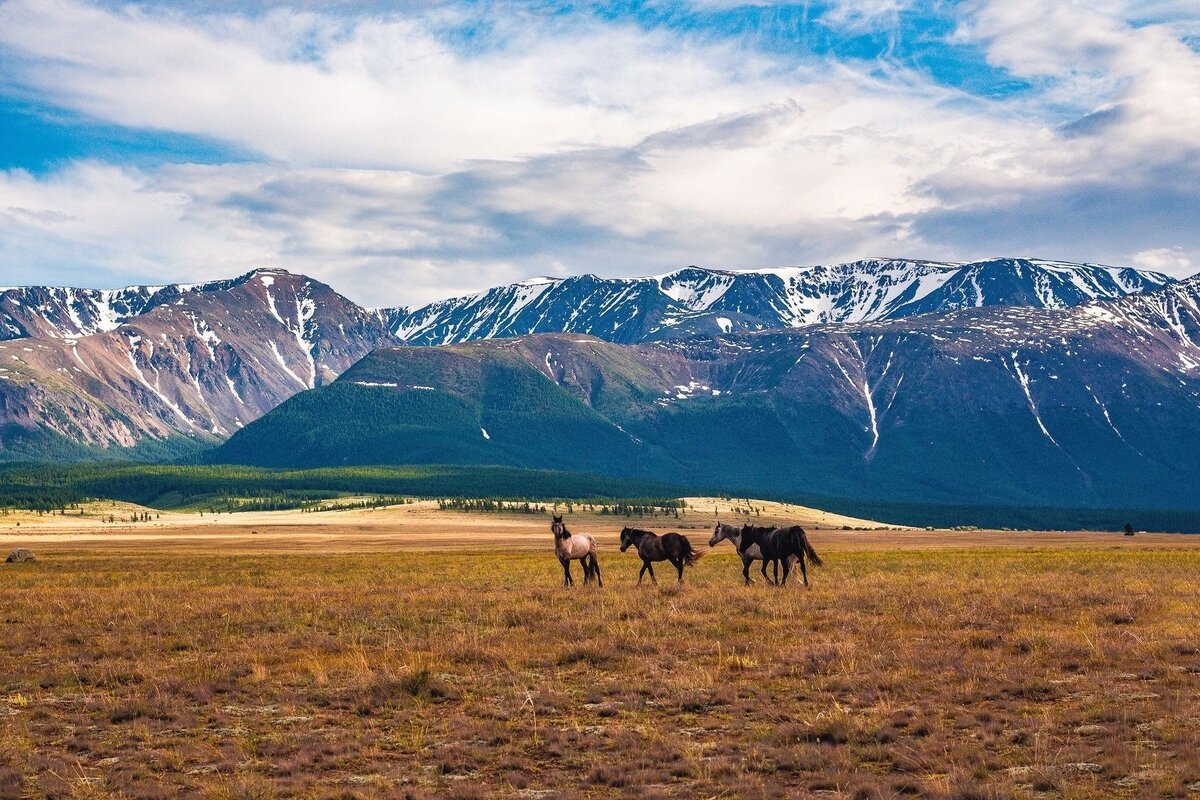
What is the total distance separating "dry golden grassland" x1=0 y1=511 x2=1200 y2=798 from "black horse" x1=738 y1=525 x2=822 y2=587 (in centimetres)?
136

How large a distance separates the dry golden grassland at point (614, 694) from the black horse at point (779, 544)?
1.36 meters

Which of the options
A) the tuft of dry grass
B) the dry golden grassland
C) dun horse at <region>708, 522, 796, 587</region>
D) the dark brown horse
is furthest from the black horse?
the dark brown horse

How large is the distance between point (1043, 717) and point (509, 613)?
1890 centimetres

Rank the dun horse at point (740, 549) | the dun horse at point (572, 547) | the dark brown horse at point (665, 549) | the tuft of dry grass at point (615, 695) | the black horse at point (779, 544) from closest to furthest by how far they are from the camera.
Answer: the tuft of dry grass at point (615, 695) < the black horse at point (779, 544) < the dun horse at point (740, 549) < the dun horse at point (572, 547) < the dark brown horse at point (665, 549)

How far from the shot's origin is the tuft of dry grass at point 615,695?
55.7 ft

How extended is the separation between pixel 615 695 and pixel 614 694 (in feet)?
0.26

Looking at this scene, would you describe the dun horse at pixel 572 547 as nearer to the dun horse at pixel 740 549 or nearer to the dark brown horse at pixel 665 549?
the dark brown horse at pixel 665 549

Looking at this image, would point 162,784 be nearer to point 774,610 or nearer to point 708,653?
point 708,653

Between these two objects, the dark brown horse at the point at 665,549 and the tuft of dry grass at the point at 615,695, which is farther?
the dark brown horse at the point at 665,549

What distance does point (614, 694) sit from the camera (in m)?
23.3

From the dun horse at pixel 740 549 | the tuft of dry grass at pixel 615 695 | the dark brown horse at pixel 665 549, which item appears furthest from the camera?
the dark brown horse at pixel 665 549

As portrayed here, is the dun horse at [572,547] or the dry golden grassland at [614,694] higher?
the dun horse at [572,547]

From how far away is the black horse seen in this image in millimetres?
42656

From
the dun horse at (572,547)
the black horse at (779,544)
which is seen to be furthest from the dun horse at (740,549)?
Answer: the dun horse at (572,547)
